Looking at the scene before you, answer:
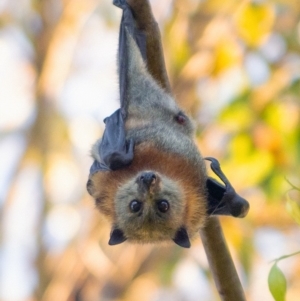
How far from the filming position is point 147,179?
4492 mm

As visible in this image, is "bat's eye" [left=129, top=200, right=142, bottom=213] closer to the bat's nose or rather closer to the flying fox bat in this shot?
the flying fox bat

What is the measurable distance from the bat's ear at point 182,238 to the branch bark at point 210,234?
1.18 ft

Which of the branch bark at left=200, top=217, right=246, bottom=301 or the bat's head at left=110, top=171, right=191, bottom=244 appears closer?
the branch bark at left=200, top=217, right=246, bottom=301

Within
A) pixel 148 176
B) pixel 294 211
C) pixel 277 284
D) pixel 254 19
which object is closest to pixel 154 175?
pixel 148 176

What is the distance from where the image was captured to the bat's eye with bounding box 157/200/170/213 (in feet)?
15.3

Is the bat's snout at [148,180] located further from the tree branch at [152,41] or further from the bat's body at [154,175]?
the tree branch at [152,41]

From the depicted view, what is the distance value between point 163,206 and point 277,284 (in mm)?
1830

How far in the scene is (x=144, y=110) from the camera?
508 cm

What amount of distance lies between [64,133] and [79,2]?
9.35 feet

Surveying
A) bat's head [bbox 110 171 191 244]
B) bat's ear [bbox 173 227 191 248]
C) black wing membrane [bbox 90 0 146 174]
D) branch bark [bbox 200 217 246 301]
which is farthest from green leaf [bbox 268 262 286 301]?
black wing membrane [bbox 90 0 146 174]

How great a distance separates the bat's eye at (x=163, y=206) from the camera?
15.3 feet

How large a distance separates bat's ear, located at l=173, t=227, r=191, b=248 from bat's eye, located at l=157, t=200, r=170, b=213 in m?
0.20

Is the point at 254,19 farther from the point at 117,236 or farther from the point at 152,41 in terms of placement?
the point at 117,236

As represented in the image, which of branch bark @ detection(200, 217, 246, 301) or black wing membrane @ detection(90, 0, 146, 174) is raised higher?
black wing membrane @ detection(90, 0, 146, 174)
